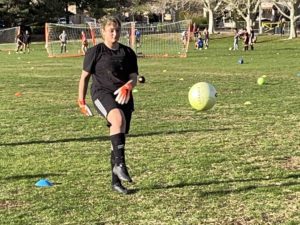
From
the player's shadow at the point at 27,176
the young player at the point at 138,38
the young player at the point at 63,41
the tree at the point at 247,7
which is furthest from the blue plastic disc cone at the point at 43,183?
the tree at the point at 247,7

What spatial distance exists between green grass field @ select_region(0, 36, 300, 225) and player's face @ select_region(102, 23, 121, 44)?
1596mm

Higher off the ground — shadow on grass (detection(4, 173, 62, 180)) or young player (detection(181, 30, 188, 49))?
young player (detection(181, 30, 188, 49))

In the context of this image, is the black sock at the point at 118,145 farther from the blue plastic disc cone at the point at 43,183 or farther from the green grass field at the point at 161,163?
the blue plastic disc cone at the point at 43,183

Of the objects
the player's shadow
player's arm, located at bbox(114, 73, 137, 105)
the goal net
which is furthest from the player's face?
the goal net

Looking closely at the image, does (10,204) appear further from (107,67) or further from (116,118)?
(107,67)

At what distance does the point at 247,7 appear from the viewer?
56969 millimetres

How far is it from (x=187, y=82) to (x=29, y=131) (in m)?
8.67

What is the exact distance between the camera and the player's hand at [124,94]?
5801 millimetres

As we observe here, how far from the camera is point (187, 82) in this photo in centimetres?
1748

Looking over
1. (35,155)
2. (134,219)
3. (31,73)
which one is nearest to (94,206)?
(134,219)

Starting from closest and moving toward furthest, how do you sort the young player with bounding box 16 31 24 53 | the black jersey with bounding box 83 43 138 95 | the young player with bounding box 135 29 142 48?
the black jersey with bounding box 83 43 138 95
the young player with bounding box 135 29 142 48
the young player with bounding box 16 31 24 53

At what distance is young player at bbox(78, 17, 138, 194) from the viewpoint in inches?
231

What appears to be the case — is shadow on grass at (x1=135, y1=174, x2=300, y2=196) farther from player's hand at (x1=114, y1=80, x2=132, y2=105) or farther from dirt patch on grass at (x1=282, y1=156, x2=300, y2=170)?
player's hand at (x1=114, y1=80, x2=132, y2=105)

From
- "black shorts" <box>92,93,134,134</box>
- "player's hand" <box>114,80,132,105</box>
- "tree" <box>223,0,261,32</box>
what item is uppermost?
"tree" <box>223,0,261,32</box>
